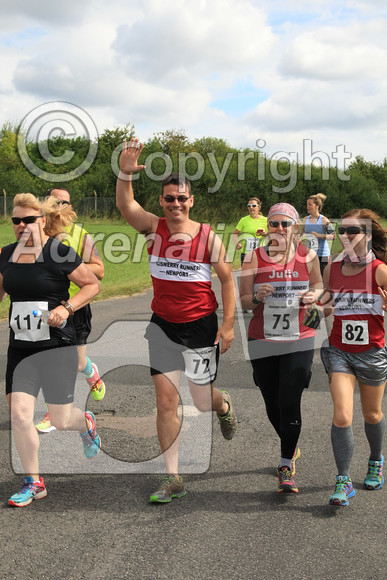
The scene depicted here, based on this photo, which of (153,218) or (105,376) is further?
(105,376)

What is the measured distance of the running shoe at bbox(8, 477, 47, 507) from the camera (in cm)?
412

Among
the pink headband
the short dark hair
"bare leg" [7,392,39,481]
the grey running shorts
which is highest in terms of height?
the short dark hair

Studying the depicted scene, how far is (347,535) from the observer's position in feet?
12.4

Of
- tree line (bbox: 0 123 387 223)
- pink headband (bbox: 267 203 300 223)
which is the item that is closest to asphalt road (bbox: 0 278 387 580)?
pink headband (bbox: 267 203 300 223)

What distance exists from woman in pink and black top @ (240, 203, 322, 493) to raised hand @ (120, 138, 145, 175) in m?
1.02

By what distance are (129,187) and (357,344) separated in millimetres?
1778

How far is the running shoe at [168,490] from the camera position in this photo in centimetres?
421

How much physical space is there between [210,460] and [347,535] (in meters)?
1.43

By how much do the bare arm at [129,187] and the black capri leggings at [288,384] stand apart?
119cm

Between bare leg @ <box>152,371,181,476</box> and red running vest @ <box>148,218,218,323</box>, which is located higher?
red running vest @ <box>148,218,218,323</box>

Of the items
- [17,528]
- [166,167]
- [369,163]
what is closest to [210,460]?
[17,528]

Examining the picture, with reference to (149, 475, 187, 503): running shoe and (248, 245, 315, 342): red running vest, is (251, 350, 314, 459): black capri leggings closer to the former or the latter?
(248, 245, 315, 342): red running vest

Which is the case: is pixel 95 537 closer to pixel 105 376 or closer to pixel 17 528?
pixel 17 528

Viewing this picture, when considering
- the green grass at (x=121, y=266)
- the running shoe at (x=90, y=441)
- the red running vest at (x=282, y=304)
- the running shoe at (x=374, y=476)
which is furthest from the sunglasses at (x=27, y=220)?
the green grass at (x=121, y=266)
